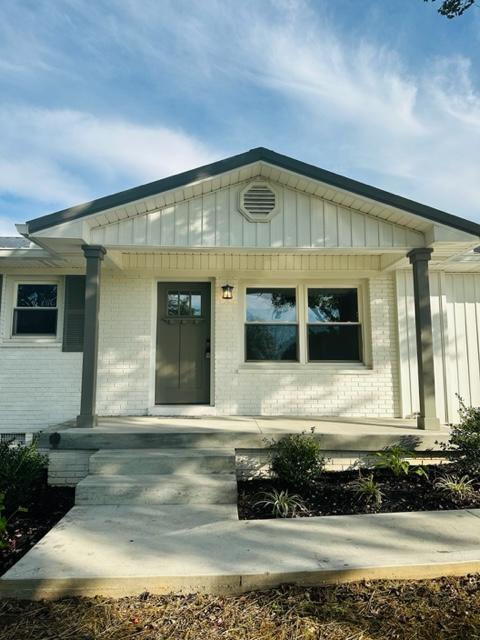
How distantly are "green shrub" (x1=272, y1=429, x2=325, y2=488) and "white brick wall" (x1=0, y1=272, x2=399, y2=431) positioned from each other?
228 cm

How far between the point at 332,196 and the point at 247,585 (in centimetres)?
465

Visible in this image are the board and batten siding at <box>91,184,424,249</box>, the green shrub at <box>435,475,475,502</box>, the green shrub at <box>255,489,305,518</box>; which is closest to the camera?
the green shrub at <box>255,489,305,518</box>

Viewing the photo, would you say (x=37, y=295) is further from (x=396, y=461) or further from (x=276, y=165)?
(x=396, y=461)

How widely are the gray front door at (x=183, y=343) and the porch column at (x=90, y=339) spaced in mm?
1713

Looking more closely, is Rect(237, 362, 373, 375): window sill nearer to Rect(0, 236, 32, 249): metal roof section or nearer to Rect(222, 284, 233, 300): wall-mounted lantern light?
Rect(222, 284, 233, 300): wall-mounted lantern light

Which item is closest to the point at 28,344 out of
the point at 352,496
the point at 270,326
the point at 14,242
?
the point at 14,242

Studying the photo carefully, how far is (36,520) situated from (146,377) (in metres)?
3.11

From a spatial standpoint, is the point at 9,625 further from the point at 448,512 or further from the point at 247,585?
the point at 448,512

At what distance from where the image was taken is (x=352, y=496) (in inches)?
168

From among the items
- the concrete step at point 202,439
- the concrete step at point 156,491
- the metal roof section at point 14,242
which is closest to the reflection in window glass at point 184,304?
the concrete step at point 202,439

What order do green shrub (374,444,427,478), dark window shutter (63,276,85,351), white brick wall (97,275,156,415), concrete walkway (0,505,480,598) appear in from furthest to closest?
dark window shutter (63,276,85,351) → white brick wall (97,275,156,415) → green shrub (374,444,427,478) → concrete walkway (0,505,480,598)

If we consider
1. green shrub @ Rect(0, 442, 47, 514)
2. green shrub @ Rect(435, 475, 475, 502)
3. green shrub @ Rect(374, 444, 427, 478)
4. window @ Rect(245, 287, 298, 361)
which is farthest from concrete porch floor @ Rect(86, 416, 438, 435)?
window @ Rect(245, 287, 298, 361)

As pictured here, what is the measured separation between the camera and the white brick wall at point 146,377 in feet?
22.0

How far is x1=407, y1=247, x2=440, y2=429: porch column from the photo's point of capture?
5422 mm
